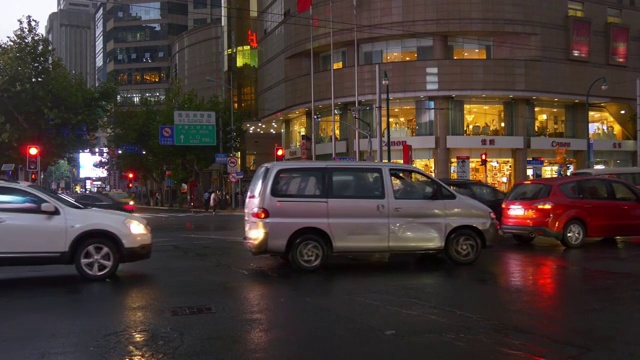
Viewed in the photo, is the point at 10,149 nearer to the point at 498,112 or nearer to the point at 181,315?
the point at 181,315

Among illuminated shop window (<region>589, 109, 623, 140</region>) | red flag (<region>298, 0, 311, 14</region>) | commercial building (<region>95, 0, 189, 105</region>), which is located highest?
commercial building (<region>95, 0, 189, 105</region>)

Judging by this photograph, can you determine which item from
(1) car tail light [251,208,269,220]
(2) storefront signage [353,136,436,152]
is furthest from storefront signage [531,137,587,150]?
(1) car tail light [251,208,269,220]

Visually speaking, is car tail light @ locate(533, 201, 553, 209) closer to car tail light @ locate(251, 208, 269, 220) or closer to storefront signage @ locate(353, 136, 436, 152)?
car tail light @ locate(251, 208, 269, 220)

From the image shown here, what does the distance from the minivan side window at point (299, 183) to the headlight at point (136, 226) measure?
2.39 meters

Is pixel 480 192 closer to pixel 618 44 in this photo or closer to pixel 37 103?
→ pixel 37 103

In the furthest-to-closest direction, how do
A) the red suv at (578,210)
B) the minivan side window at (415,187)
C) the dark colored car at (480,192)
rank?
the dark colored car at (480,192), the red suv at (578,210), the minivan side window at (415,187)

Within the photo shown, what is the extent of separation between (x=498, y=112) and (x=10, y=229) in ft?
137

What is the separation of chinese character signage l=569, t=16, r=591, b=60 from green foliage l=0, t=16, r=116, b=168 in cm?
3613

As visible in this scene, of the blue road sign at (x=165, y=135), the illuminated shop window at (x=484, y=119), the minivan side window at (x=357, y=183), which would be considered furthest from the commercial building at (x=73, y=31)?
the minivan side window at (x=357, y=183)

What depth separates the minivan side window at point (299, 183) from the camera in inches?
394

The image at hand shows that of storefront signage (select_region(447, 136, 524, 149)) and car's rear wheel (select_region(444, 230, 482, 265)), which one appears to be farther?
storefront signage (select_region(447, 136, 524, 149))

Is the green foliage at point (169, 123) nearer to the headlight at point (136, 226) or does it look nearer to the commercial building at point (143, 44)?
the headlight at point (136, 226)

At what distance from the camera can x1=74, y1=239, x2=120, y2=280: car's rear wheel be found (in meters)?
9.38

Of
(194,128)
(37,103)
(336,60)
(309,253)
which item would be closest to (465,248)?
(309,253)
